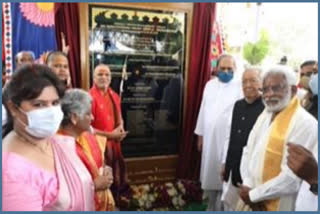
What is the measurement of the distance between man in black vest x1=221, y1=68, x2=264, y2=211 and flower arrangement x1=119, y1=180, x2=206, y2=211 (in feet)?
1.95

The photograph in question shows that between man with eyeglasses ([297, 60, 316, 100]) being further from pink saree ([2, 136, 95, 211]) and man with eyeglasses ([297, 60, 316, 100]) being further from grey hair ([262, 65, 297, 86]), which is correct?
pink saree ([2, 136, 95, 211])

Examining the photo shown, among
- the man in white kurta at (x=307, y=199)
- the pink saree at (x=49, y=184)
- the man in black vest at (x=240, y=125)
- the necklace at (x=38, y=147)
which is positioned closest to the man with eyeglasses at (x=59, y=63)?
the pink saree at (x=49, y=184)

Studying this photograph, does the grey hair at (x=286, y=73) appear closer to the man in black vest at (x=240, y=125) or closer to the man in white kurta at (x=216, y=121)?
the man in black vest at (x=240, y=125)

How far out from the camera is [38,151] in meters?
1.17

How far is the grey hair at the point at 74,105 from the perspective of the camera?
1.61m

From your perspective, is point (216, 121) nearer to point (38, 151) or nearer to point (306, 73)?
point (306, 73)

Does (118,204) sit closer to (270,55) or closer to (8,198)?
(8,198)

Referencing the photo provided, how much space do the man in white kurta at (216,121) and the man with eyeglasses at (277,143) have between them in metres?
1.12

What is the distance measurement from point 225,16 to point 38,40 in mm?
2200

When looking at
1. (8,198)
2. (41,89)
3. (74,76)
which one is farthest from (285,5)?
(8,198)

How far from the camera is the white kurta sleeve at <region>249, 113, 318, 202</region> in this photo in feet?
5.12

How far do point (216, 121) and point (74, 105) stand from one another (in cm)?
174

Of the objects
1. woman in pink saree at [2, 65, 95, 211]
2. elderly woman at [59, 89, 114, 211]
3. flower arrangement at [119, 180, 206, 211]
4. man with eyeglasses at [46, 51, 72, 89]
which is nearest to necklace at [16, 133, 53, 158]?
woman in pink saree at [2, 65, 95, 211]

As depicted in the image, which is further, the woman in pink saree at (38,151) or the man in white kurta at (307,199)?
the man in white kurta at (307,199)
